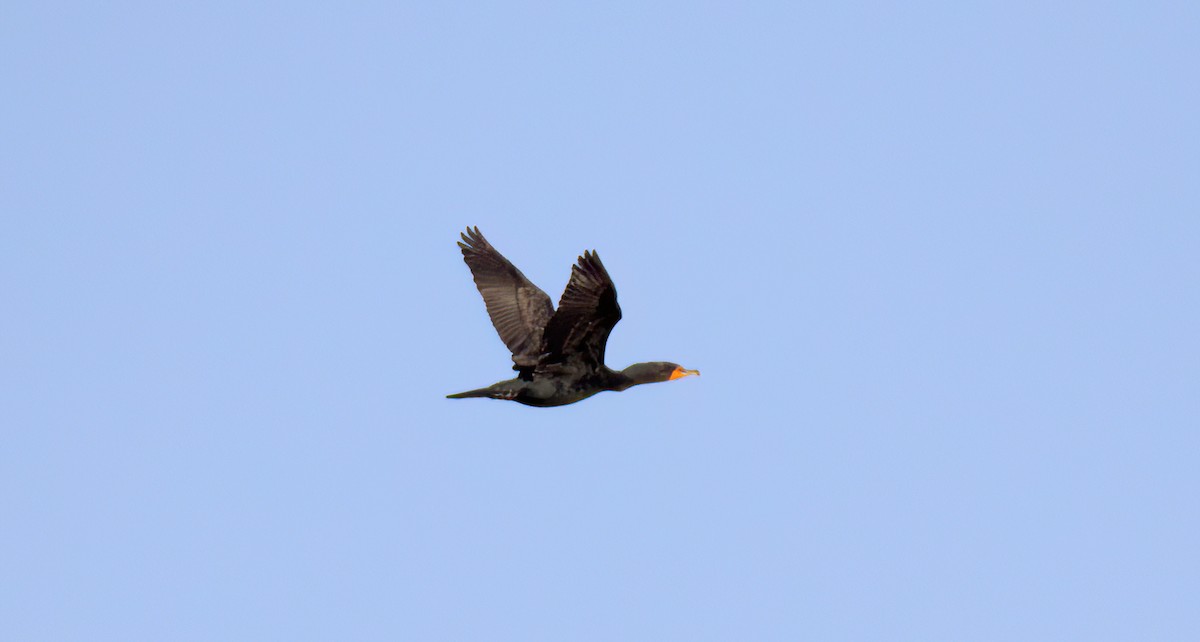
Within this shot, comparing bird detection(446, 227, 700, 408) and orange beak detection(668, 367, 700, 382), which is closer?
bird detection(446, 227, 700, 408)

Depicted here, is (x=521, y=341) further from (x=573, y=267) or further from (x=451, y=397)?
(x=573, y=267)

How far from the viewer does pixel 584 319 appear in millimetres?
16922

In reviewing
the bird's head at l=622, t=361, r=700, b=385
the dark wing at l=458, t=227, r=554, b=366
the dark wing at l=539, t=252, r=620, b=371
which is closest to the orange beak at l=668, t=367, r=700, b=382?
the bird's head at l=622, t=361, r=700, b=385

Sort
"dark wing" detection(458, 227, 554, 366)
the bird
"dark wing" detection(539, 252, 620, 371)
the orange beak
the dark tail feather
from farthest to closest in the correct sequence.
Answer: "dark wing" detection(458, 227, 554, 366) → the orange beak → the dark tail feather → the bird → "dark wing" detection(539, 252, 620, 371)

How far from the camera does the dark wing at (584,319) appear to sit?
16.0 m

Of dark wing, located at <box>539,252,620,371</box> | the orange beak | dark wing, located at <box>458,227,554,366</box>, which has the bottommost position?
the orange beak

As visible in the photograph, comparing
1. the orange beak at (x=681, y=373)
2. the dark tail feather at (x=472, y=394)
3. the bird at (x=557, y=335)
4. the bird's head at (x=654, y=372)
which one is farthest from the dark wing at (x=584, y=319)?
the orange beak at (x=681, y=373)

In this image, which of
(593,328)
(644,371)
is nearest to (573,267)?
(593,328)

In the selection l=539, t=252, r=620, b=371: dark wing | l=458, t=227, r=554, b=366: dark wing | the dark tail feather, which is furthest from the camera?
l=458, t=227, r=554, b=366: dark wing

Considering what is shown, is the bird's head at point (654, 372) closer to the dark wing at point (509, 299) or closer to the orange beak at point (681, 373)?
the orange beak at point (681, 373)

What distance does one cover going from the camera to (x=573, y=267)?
52.2ft

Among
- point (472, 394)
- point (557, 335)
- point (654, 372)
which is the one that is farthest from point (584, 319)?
point (472, 394)

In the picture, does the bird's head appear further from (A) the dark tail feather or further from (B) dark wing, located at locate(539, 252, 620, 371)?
(A) the dark tail feather

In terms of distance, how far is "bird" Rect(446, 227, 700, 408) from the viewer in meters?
16.4
